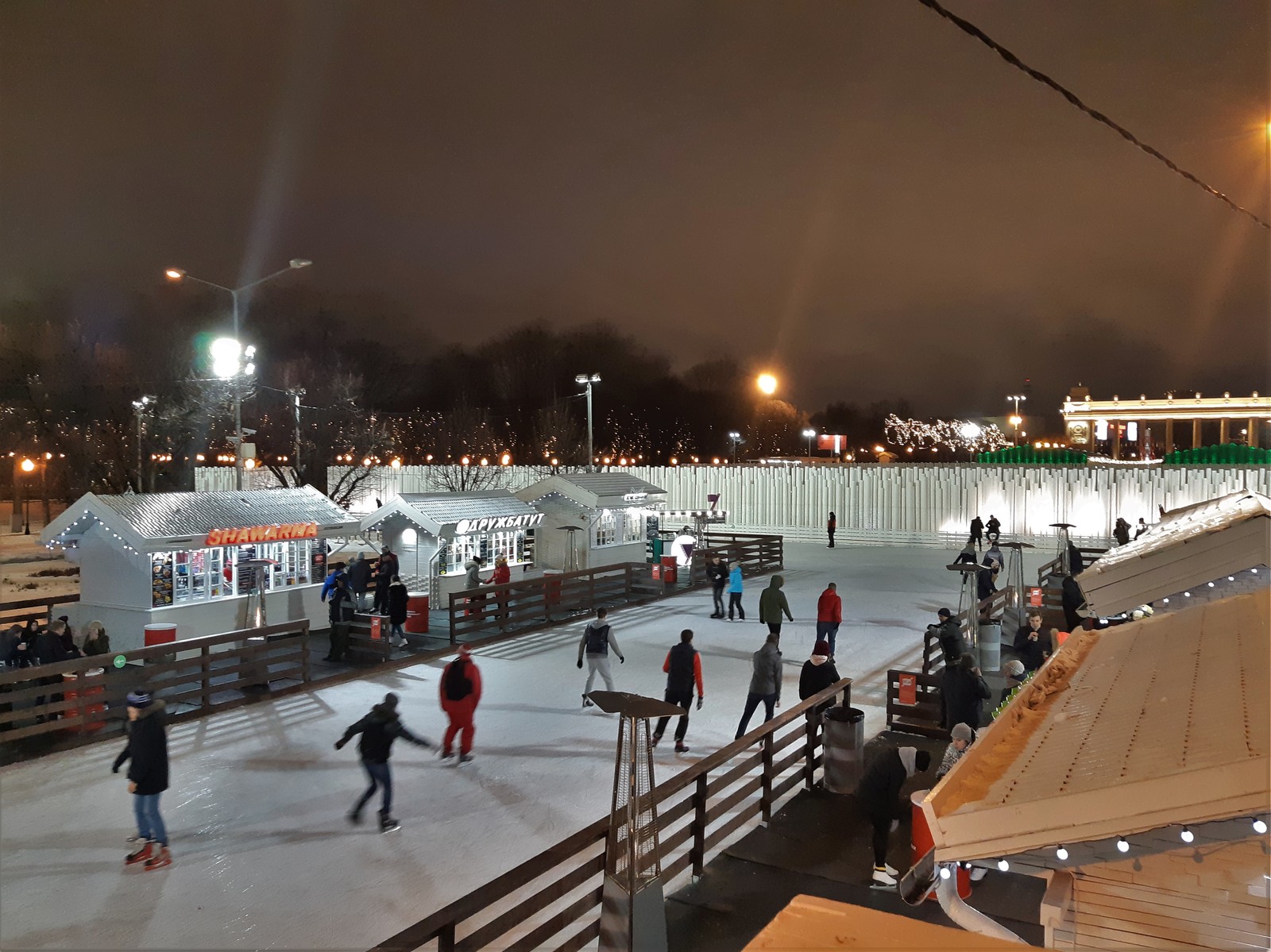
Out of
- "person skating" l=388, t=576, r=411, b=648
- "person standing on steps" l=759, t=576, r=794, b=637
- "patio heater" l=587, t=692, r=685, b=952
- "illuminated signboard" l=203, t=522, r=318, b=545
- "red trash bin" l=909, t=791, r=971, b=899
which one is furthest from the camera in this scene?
"person skating" l=388, t=576, r=411, b=648

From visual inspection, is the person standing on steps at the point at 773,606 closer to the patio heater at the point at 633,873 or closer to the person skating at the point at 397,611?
the person skating at the point at 397,611

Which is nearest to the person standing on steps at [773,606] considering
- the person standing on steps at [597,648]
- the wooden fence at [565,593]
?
the person standing on steps at [597,648]

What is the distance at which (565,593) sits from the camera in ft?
65.1

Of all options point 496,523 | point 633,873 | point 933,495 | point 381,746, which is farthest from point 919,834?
point 933,495

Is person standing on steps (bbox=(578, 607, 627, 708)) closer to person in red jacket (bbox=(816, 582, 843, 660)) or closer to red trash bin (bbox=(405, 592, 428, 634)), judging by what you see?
person in red jacket (bbox=(816, 582, 843, 660))

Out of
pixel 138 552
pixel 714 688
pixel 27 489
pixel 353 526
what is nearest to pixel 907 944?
pixel 714 688

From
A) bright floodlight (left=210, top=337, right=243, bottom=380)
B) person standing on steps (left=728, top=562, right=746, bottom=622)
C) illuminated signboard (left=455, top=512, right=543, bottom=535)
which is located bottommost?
person standing on steps (left=728, top=562, right=746, bottom=622)

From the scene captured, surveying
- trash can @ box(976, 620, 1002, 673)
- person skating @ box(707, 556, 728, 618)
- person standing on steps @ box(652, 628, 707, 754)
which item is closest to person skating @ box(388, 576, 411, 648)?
person skating @ box(707, 556, 728, 618)

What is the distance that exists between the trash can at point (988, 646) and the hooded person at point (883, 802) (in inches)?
306

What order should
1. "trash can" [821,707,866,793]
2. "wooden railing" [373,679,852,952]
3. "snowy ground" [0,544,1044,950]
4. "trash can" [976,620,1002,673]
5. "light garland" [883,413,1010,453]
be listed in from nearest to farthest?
"wooden railing" [373,679,852,952] → "snowy ground" [0,544,1044,950] → "trash can" [821,707,866,793] → "trash can" [976,620,1002,673] → "light garland" [883,413,1010,453]

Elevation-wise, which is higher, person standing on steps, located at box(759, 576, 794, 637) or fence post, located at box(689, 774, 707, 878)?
person standing on steps, located at box(759, 576, 794, 637)

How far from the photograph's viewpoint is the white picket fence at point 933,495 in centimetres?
3116

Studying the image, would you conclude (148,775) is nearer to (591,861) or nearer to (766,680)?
(591,861)

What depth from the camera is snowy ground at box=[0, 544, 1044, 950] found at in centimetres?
613
